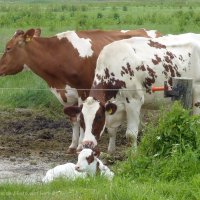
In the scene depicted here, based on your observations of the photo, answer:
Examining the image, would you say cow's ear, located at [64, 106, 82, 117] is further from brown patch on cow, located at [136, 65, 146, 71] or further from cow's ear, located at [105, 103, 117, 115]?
brown patch on cow, located at [136, 65, 146, 71]

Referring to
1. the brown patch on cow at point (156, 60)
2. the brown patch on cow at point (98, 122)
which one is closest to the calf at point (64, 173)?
the brown patch on cow at point (98, 122)

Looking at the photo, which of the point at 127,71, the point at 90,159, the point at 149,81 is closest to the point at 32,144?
the point at 127,71

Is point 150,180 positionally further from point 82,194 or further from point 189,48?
point 189,48

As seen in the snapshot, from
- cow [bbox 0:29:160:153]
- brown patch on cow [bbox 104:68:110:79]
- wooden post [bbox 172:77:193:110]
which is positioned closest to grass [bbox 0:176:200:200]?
wooden post [bbox 172:77:193:110]

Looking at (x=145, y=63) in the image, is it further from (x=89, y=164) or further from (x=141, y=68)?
(x=89, y=164)

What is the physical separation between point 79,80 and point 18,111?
2.66m

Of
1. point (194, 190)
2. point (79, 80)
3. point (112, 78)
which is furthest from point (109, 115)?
point (194, 190)

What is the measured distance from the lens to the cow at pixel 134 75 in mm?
10758

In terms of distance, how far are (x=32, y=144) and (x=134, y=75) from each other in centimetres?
224

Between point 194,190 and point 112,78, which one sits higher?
point 112,78

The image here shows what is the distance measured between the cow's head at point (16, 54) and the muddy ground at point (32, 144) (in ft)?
3.88

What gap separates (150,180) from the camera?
7.61 m

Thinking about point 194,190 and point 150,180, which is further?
point 150,180

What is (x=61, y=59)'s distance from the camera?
12164mm
